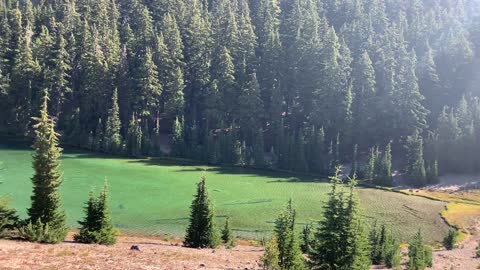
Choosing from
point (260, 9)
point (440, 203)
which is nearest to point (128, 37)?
point (260, 9)

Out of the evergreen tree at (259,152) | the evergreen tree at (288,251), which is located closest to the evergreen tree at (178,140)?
the evergreen tree at (259,152)

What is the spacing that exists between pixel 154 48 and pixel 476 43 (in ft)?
239

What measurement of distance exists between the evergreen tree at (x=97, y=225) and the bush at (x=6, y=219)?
4111 mm

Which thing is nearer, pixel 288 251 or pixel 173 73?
pixel 288 251

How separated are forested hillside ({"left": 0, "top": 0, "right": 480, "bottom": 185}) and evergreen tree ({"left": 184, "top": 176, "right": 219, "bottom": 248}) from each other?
56.8 m

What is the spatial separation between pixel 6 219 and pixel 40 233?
247 centimetres

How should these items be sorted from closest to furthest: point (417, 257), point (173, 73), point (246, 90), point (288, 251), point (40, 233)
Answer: point (288, 251) < point (40, 233) < point (417, 257) < point (246, 90) < point (173, 73)

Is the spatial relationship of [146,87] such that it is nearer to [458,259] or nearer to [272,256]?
[458,259]

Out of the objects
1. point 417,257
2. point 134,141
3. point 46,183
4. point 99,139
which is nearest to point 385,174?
point 134,141

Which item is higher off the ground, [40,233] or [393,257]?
[40,233]

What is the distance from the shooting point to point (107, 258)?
29.2 meters

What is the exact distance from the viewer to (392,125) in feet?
344

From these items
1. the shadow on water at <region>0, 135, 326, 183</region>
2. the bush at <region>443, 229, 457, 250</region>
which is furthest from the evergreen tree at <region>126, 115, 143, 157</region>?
the bush at <region>443, 229, 457, 250</region>

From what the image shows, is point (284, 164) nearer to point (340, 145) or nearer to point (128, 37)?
point (340, 145)
